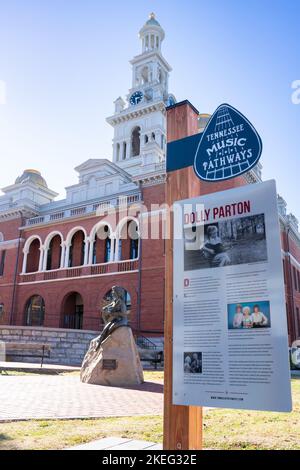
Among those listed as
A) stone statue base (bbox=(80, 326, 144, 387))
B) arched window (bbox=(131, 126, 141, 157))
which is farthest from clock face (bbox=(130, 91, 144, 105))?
stone statue base (bbox=(80, 326, 144, 387))

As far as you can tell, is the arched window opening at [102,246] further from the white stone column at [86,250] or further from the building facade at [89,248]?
the white stone column at [86,250]

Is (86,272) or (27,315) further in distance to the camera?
(27,315)

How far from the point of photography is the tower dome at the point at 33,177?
3634 centimetres

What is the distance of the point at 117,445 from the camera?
3795 mm

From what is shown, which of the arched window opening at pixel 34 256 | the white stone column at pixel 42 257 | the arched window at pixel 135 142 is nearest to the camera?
the white stone column at pixel 42 257

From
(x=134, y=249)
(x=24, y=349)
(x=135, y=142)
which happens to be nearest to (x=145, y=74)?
(x=135, y=142)

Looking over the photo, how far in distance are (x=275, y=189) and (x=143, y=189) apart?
23996mm

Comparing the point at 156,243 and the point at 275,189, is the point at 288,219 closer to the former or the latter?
the point at 156,243

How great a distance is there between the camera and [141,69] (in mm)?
50406

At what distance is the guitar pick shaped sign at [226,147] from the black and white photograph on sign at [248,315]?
1.11 m

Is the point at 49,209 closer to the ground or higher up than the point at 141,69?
closer to the ground

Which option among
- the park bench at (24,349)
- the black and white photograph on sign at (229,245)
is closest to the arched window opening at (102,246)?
the park bench at (24,349)

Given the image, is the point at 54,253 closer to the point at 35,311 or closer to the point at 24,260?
the point at 24,260
